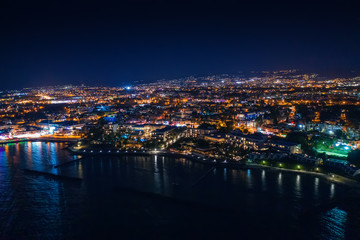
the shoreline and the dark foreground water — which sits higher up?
the shoreline

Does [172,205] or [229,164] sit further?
[229,164]

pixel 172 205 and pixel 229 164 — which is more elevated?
pixel 229 164

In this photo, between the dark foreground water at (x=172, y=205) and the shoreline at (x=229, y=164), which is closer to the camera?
the dark foreground water at (x=172, y=205)

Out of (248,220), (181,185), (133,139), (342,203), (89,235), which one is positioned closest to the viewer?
(89,235)

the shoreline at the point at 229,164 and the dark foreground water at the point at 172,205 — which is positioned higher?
the shoreline at the point at 229,164

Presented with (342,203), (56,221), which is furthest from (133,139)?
(342,203)

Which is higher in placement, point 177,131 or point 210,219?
point 177,131

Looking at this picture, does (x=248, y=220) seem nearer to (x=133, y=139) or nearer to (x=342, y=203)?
(x=342, y=203)

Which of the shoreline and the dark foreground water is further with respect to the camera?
the shoreline
